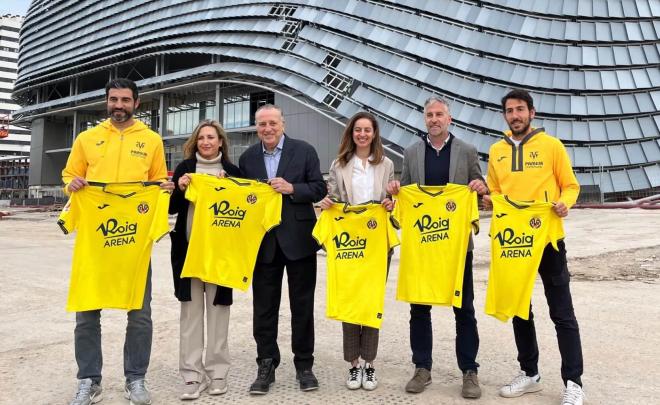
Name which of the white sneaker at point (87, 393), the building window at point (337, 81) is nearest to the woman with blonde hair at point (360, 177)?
the white sneaker at point (87, 393)

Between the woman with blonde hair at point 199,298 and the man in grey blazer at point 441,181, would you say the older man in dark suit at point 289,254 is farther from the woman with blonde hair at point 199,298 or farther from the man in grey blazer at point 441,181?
the man in grey blazer at point 441,181

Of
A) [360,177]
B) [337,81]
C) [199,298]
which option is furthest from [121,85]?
[337,81]

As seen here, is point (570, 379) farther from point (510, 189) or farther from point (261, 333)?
point (261, 333)

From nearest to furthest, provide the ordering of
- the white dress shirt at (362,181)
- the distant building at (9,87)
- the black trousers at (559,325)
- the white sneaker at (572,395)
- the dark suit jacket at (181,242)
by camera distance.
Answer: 1. the white sneaker at (572,395)
2. the black trousers at (559,325)
3. the dark suit jacket at (181,242)
4. the white dress shirt at (362,181)
5. the distant building at (9,87)

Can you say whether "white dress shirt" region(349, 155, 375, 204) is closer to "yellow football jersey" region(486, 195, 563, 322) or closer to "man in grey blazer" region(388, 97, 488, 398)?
"man in grey blazer" region(388, 97, 488, 398)

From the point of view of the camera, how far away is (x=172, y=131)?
2231 inches

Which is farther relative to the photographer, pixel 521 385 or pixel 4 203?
pixel 4 203

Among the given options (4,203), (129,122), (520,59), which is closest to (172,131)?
(4,203)

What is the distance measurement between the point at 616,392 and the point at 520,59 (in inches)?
1548

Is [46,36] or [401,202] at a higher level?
[46,36]

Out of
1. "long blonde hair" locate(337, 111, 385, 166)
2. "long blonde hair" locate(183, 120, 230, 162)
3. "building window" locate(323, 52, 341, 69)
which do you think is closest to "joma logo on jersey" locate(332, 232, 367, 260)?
"long blonde hair" locate(337, 111, 385, 166)

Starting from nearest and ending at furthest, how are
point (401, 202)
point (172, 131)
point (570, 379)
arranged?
point (570, 379), point (401, 202), point (172, 131)

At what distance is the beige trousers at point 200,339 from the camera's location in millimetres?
4402

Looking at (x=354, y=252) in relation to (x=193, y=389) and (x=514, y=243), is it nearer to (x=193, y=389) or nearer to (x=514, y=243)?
(x=514, y=243)
